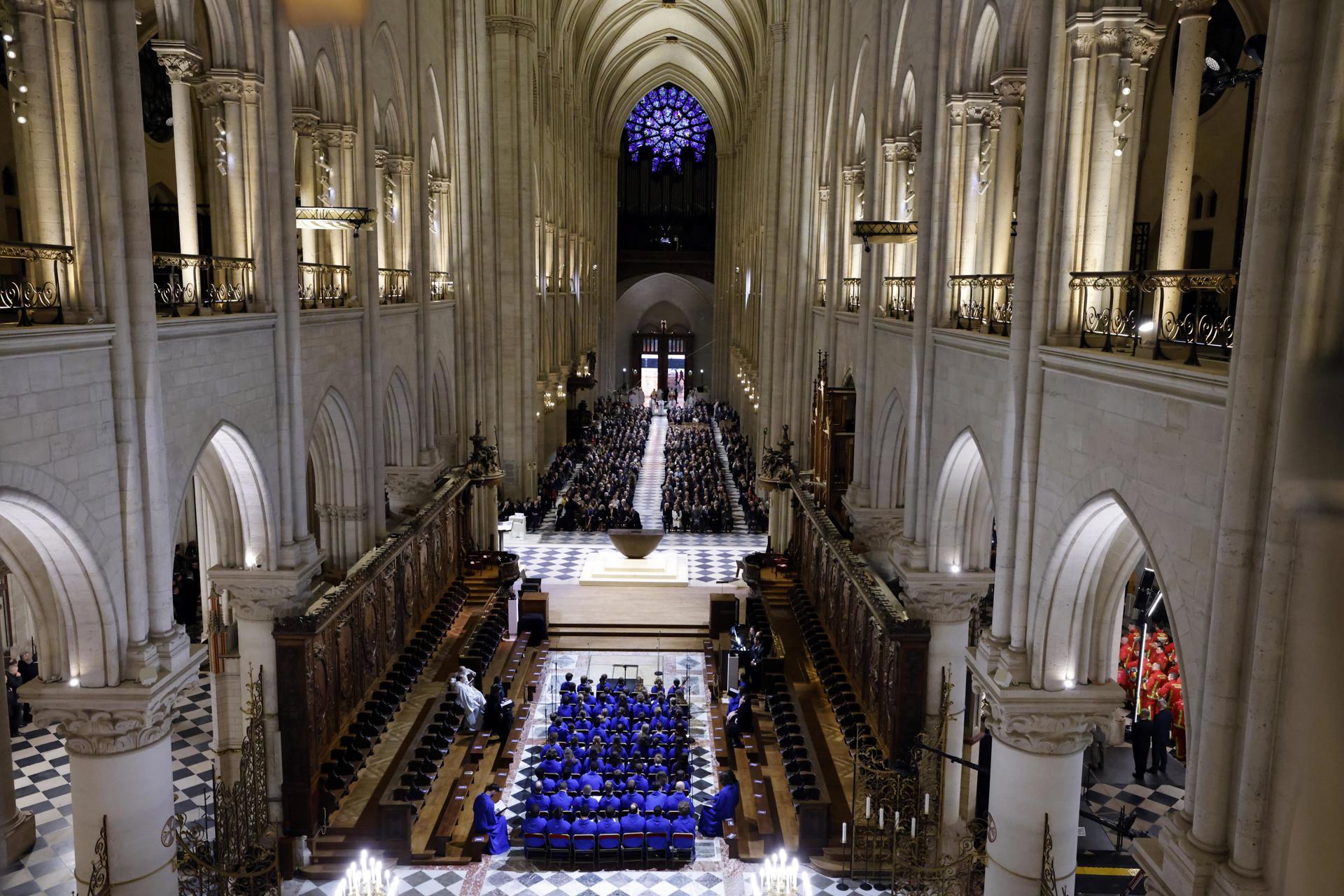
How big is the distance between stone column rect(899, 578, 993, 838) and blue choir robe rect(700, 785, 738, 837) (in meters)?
2.58

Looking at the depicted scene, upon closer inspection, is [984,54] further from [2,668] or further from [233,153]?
[2,668]

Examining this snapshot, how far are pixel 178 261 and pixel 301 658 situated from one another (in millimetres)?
4861

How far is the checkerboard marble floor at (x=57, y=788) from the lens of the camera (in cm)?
1166

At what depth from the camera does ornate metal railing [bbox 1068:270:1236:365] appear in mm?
6516

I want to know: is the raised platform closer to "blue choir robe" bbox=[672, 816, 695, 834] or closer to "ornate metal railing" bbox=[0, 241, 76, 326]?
"blue choir robe" bbox=[672, 816, 695, 834]

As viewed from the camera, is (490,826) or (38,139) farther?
(490,826)

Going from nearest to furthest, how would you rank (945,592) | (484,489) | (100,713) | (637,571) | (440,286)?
(100,713), (945,592), (440,286), (484,489), (637,571)

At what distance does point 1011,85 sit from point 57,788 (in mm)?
14542

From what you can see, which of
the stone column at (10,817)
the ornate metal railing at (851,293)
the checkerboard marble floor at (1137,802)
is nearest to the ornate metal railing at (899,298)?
the ornate metal railing at (851,293)

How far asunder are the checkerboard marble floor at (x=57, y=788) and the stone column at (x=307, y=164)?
7230 millimetres

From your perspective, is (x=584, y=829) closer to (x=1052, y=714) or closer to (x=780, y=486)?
(x=1052, y=714)

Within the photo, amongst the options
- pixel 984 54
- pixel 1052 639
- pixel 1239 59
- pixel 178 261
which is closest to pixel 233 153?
pixel 178 261

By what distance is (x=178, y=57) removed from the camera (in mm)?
10039

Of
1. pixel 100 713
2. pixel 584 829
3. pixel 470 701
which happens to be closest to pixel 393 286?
pixel 470 701
